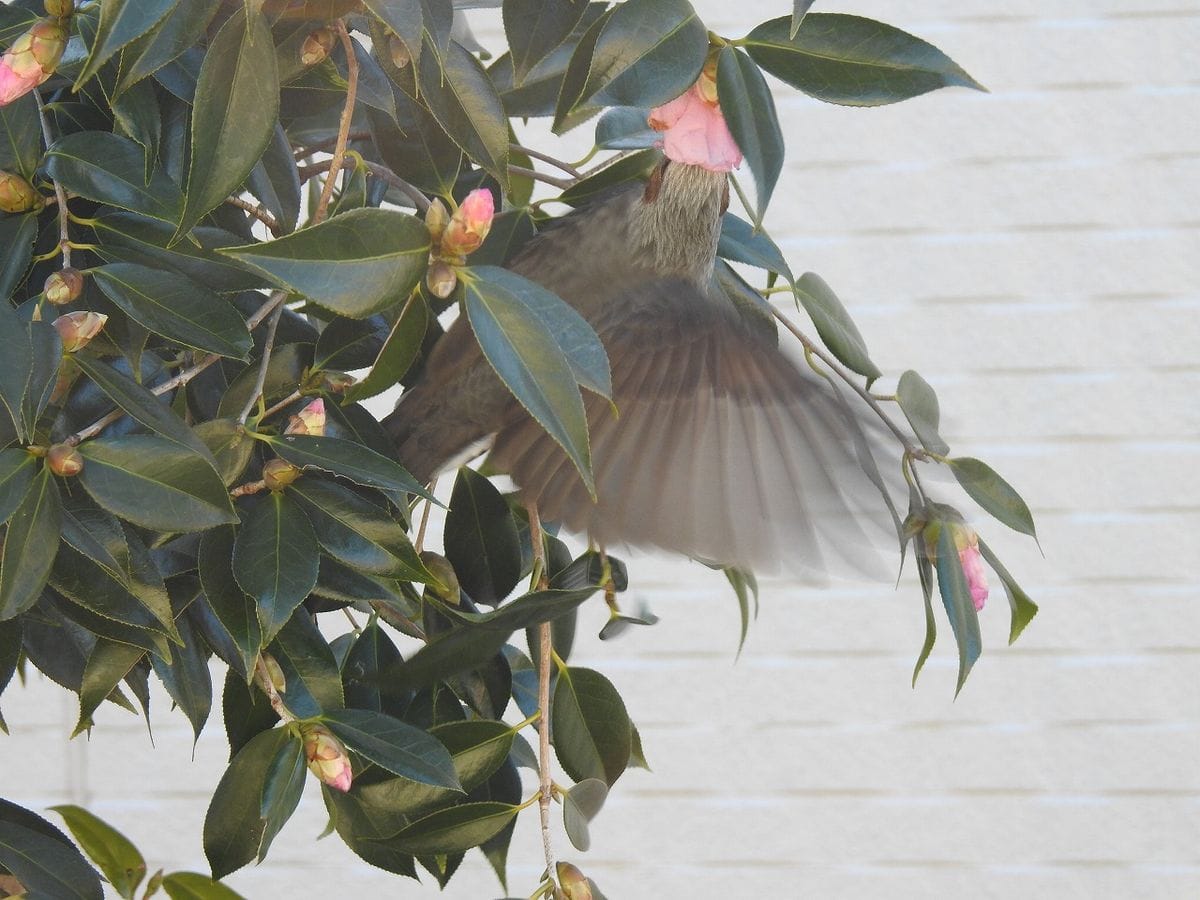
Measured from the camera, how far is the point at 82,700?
62 cm

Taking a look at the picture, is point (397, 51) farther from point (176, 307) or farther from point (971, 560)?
point (971, 560)

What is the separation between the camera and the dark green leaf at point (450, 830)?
0.70m

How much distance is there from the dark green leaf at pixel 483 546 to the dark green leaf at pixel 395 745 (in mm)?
225

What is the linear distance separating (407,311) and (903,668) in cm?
170

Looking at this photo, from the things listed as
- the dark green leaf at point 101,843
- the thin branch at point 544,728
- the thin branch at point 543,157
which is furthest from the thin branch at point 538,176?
the dark green leaf at point 101,843


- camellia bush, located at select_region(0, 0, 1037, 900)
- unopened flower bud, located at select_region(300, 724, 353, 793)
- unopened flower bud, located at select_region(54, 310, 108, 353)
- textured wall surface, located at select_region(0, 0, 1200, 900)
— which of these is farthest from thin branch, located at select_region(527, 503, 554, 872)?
textured wall surface, located at select_region(0, 0, 1200, 900)

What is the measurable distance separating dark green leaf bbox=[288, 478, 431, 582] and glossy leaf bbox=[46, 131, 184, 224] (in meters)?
0.14

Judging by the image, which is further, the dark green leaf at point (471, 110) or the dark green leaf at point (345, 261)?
the dark green leaf at point (471, 110)

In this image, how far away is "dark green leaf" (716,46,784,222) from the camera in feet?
1.72

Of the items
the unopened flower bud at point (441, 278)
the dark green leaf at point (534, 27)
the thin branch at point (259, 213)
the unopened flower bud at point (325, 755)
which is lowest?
the unopened flower bud at point (325, 755)

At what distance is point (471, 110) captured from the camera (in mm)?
580

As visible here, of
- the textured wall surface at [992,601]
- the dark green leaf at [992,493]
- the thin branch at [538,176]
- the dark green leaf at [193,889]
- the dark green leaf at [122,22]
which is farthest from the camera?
the textured wall surface at [992,601]

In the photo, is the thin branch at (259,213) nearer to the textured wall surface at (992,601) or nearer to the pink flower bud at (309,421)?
the pink flower bud at (309,421)

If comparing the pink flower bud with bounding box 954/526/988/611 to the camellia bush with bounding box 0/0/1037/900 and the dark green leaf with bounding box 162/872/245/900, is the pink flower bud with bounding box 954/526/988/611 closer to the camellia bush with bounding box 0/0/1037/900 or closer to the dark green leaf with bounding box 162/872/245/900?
the camellia bush with bounding box 0/0/1037/900
